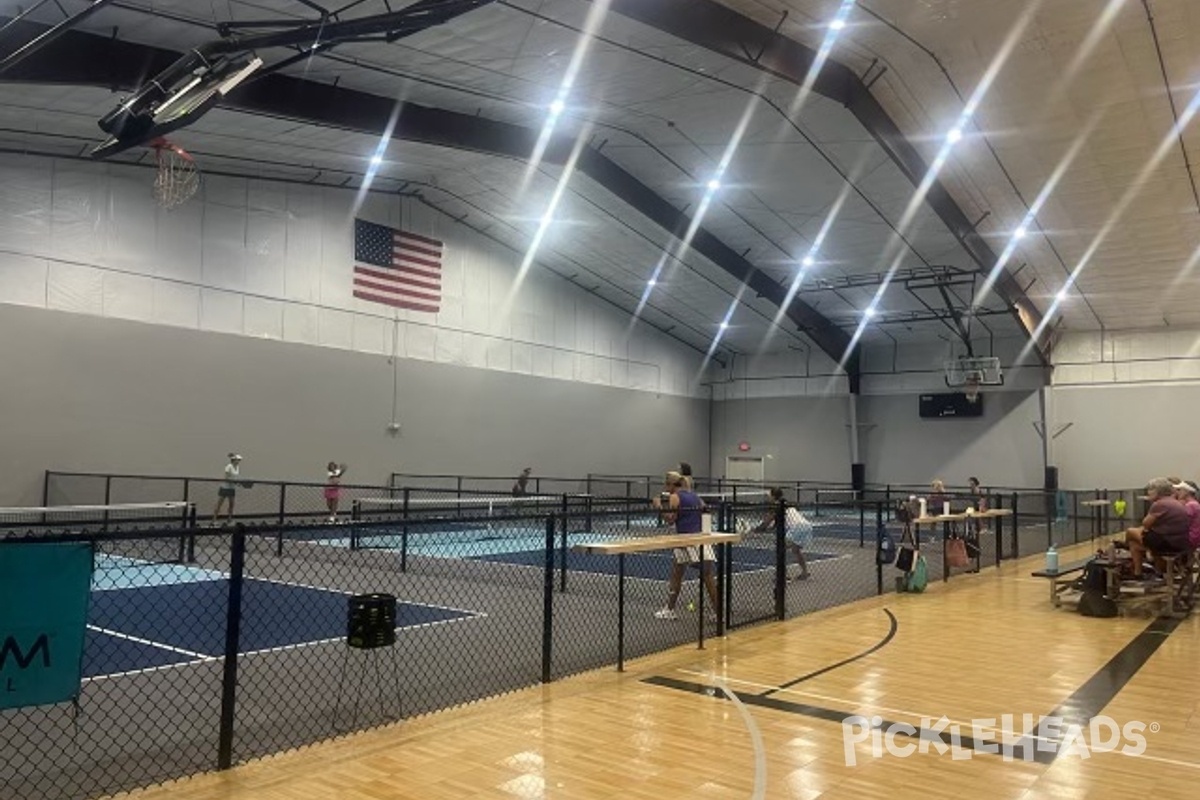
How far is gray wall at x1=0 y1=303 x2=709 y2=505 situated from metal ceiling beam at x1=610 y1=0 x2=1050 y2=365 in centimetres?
1238

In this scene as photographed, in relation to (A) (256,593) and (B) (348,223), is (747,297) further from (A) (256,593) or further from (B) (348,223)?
(A) (256,593)

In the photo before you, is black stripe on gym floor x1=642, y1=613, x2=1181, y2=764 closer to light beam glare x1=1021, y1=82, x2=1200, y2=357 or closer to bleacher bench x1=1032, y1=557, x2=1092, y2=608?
bleacher bench x1=1032, y1=557, x2=1092, y2=608

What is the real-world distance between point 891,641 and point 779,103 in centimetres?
1184

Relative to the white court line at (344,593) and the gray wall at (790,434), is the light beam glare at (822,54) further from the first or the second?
the gray wall at (790,434)

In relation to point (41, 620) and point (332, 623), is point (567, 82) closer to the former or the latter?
point (332, 623)

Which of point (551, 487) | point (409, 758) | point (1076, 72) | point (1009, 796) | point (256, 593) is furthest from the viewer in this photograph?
point (551, 487)

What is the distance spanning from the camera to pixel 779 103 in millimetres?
16641

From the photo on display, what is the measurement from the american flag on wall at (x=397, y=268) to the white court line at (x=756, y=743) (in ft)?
60.1

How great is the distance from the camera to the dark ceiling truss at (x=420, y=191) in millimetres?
16766

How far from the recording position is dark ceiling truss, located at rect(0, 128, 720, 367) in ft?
55.0

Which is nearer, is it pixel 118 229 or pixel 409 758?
pixel 409 758

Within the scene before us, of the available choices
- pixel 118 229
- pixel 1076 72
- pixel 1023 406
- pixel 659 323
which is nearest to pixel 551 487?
pixel 659 323

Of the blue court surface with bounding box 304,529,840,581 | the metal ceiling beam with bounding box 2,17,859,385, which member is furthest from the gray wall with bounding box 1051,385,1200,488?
the blue court surface with bounding box 304,529,840,581

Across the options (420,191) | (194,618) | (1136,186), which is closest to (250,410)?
(420,191)
